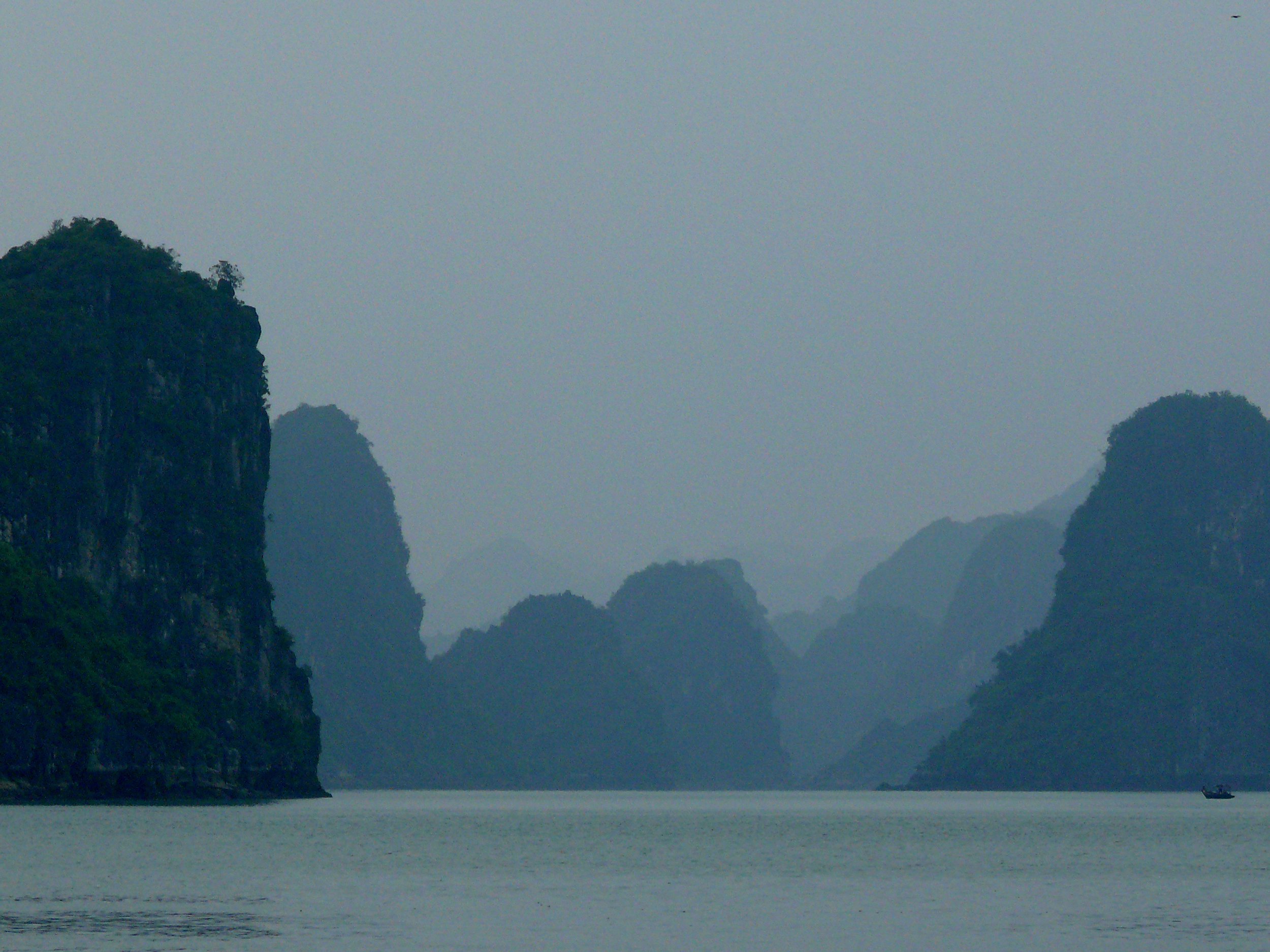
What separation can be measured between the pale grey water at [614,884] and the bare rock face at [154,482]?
20.3m

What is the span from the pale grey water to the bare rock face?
20290 mm

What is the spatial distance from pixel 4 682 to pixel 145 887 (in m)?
54.9

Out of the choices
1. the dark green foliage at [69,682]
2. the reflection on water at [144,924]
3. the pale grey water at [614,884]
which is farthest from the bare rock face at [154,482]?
the reflection on water at [144,924]

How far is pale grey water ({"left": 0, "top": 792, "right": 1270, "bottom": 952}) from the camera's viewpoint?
37.4m

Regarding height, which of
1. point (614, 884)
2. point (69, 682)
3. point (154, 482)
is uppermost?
point (154, 482)

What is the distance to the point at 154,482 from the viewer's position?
12338 cm

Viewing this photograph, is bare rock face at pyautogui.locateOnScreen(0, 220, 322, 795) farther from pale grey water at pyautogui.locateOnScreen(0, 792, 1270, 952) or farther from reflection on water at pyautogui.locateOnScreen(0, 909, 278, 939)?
reflection on water at pyautogui.locateOnScreen(0, 909, 278, 939)

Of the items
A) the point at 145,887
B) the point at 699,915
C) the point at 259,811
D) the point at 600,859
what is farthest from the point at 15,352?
the point at 699,915

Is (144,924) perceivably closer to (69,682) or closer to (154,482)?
(69,682)

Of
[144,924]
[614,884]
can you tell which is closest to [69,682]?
[614,884]

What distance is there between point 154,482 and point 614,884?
7692 centimetres

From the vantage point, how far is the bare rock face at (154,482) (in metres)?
116

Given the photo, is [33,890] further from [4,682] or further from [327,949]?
[4,682]

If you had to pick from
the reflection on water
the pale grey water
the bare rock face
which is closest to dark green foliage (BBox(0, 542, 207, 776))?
the bare rock face
